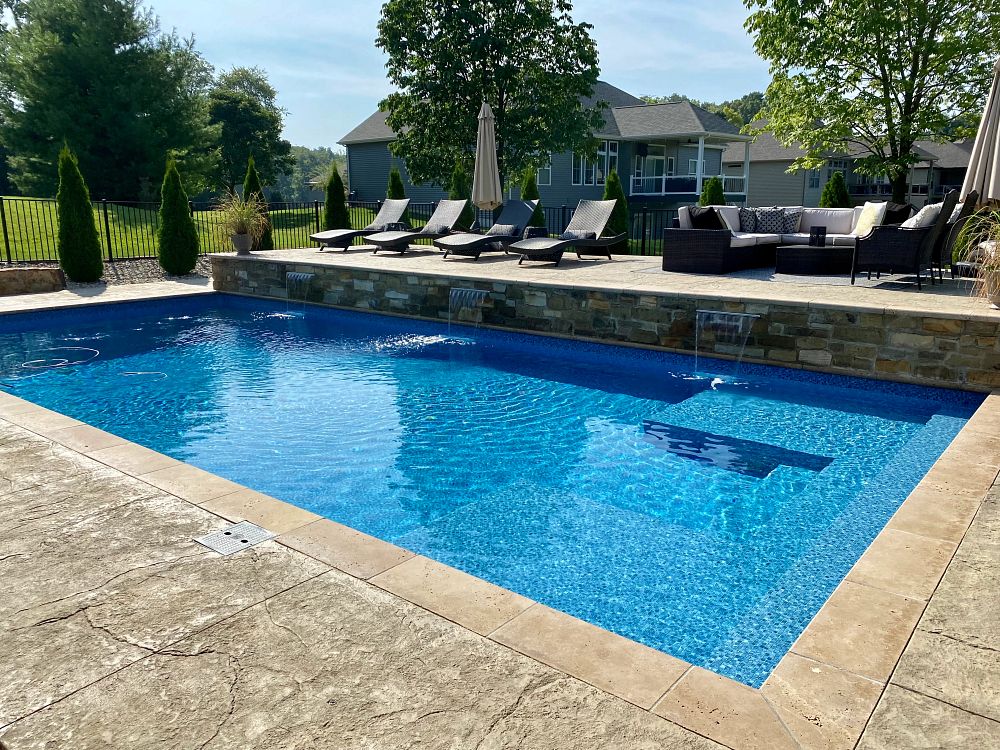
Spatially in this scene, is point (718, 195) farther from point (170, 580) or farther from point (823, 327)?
point (170, 580)

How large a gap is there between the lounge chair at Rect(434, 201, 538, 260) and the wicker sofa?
2988 millimetres

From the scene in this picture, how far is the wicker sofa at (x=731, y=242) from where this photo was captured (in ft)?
31.0

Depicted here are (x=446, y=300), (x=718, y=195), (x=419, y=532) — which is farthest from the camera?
(x=718, y=195)

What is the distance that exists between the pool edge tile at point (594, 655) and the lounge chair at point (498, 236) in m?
9.69

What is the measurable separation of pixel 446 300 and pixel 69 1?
77.2ft

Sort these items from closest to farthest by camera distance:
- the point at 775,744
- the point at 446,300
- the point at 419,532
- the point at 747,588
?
the point at 775,744, the point at 747,588, the point at 419,532, the point at 446,300

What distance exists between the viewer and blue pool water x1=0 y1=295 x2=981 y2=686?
135 inches

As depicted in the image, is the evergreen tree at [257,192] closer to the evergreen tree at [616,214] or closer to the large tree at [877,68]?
the evergreen tree at [616,214]

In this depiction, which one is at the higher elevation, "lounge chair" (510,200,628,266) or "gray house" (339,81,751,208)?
"gray house" (339,81,751,208)

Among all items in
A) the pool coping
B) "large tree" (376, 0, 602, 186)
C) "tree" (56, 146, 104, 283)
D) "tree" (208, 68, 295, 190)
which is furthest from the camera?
"tree" (208, 68, 295, 190)

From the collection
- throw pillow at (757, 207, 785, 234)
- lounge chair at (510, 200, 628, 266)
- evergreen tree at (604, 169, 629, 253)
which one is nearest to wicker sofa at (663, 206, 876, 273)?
throw pillow at (757, 207, 785, 234)

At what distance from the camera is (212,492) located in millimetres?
3533

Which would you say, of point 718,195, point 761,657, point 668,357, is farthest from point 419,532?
point 718,195

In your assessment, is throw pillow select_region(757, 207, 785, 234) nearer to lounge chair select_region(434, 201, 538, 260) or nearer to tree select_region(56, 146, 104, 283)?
lounge chair select_region(434, 201, 538, 260)
